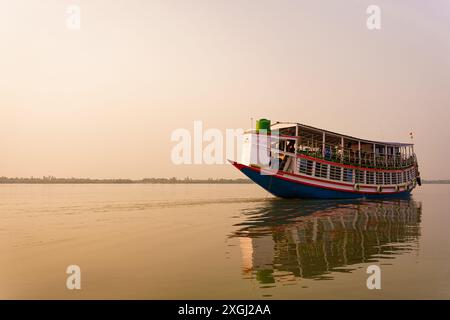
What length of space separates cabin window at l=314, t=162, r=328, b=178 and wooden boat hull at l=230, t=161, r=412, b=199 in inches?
27.5

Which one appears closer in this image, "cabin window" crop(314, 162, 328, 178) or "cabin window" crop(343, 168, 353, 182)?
"cabin window" crop(314, 162, 328, 178)

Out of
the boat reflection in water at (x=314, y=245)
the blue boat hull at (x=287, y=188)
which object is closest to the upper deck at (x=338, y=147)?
the blue boat hull at (x=287, y=188)

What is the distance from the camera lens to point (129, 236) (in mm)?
16500

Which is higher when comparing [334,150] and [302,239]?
[334,150]

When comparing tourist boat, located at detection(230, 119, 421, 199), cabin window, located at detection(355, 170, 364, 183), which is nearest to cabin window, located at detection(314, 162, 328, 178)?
tourist boat, located at detection(230, 119, 421, 199)

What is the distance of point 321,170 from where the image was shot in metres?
39.4

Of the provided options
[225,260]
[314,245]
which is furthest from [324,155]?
[225,260]

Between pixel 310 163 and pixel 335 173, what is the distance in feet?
14.1

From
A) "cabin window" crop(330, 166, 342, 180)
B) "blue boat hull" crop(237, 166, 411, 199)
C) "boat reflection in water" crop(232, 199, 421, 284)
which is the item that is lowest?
"boat reflection in water" crop(232, 199, 421, 284)

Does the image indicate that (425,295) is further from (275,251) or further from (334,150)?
(334,150)

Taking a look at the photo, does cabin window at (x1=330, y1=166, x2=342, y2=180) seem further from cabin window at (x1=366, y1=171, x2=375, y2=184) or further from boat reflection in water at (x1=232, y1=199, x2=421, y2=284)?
boat reflection in water at (x1=232, y1=199, x2=421, y2=284)

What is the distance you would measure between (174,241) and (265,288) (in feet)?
24.8

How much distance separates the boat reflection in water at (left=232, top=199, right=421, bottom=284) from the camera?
1002cm
